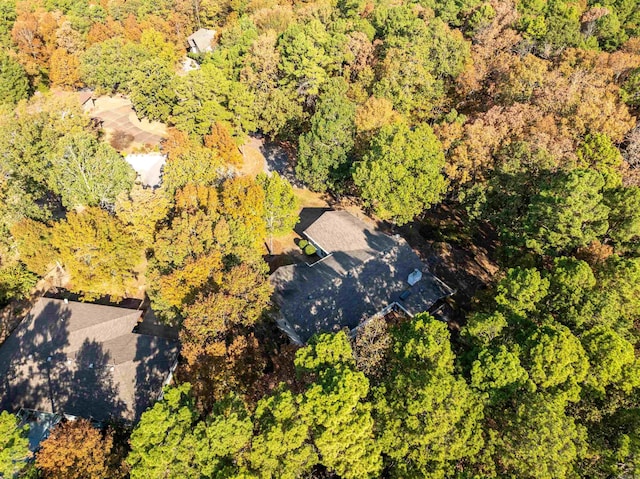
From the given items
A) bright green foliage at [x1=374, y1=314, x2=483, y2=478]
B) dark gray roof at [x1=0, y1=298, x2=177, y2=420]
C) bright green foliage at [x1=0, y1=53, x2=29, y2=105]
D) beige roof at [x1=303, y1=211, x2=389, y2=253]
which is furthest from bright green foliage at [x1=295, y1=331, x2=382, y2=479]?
bright green foliage at [x1=0, y1=53, x2=29, y2=105]

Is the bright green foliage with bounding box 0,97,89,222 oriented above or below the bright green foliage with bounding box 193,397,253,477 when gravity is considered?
below

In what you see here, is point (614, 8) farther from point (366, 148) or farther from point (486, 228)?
point (366, 148)

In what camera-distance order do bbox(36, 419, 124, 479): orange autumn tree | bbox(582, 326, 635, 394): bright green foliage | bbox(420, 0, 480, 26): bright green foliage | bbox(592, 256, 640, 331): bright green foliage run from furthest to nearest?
bbox(420, 0, 480, 26): bright green foliage, bbox(592, 256, 640, 331): bright green foliage, bbox(582, 326, 635, 394): bright green foliage, bbox(36, 419, 124, 479): orange autumn tree

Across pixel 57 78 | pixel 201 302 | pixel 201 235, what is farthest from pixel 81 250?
pixel 57 78

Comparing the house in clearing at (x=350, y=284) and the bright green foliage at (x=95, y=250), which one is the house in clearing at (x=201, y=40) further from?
the house in clearing at (x=350, y=284)

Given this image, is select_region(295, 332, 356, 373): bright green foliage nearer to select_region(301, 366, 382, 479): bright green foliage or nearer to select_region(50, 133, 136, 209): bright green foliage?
select_region(301, 366, 382, 479): bright green foliage

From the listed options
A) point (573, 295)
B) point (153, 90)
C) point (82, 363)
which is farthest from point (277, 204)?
point (153, 90)


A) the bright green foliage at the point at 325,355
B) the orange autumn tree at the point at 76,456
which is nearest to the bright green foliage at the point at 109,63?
the orange autumn tree at the point at 76,456
